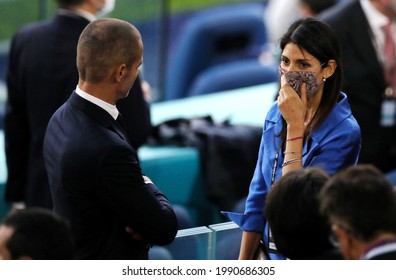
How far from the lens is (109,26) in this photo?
2545 mm

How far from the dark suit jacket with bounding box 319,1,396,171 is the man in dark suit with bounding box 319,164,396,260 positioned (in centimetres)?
237

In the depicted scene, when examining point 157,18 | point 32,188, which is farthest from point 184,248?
point 157,18

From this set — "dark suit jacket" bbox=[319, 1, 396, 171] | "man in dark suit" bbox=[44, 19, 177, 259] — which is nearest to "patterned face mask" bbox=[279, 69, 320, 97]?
"man in dark suit" bbox=[44, 19, 177, 259]

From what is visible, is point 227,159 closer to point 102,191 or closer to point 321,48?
point 321,48

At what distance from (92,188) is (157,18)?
488cm

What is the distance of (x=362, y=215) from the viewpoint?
197 cm

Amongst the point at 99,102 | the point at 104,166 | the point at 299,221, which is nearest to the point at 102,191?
the point at 104,166

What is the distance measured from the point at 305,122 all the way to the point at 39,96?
139 cm

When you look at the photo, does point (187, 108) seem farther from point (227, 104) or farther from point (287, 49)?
point (287, 49)

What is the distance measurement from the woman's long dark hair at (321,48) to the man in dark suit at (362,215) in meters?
0.55

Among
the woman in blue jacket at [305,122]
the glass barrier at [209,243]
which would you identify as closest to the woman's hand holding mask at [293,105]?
the woman in blue jacket at [305,122]

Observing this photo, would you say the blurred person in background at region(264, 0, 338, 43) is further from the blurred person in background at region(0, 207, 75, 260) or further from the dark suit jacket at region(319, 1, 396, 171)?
the blurred person in background at region(0, 207, 75, 260)

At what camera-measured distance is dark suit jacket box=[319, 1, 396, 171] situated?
4414mm

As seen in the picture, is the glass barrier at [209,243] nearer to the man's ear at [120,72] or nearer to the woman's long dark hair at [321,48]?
the woman's long dark hair at [321,48]
